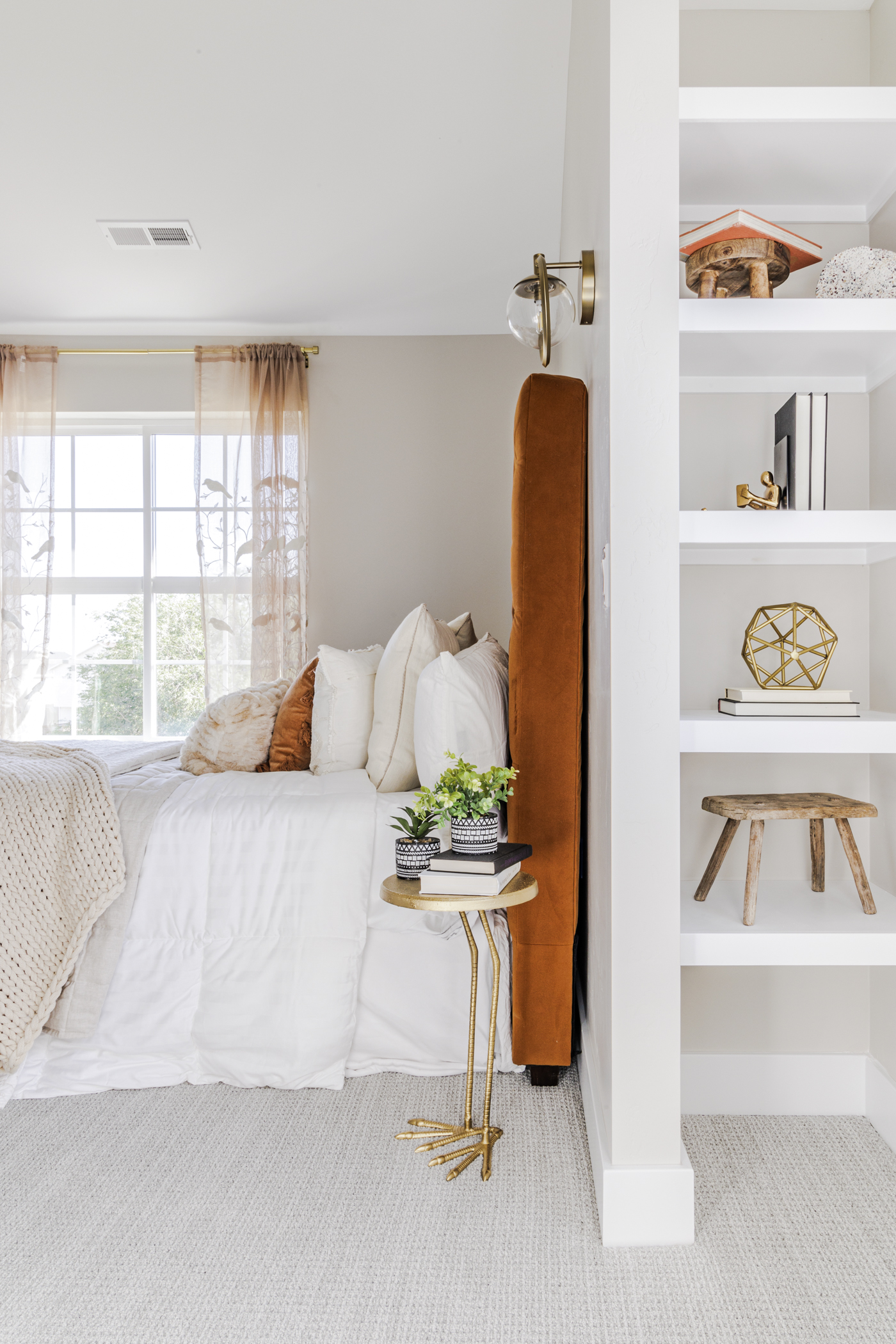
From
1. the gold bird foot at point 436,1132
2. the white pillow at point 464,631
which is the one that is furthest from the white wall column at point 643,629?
the white pillow at point 464,631

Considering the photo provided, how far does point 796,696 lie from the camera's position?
161cm

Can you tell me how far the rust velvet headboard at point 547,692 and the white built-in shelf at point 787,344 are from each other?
29cm

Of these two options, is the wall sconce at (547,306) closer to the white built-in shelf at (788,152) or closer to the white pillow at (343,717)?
the white built-in shelf at (788,152)

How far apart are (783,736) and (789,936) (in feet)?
1.13

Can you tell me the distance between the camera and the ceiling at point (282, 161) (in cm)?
235

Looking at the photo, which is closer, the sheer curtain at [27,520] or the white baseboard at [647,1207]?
the white baseboard at [647,1207]

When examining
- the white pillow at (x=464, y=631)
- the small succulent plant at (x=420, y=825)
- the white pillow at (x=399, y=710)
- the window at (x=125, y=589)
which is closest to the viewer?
the small succulent plant at (x=420, y=825)

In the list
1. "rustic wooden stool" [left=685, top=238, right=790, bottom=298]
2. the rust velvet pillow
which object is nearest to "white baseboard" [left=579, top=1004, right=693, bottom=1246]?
the rust velvet pillow

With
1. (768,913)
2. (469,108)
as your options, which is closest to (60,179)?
(469,108)

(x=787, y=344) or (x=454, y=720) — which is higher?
(x=787, y=344)

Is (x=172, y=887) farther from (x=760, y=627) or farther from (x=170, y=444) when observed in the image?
(x=170, y=444)

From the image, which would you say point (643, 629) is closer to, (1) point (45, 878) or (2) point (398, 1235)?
(2) point (398, 1235)

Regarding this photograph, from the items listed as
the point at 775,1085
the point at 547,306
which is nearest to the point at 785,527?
the point at 547,306

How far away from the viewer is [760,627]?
5.86 feet
